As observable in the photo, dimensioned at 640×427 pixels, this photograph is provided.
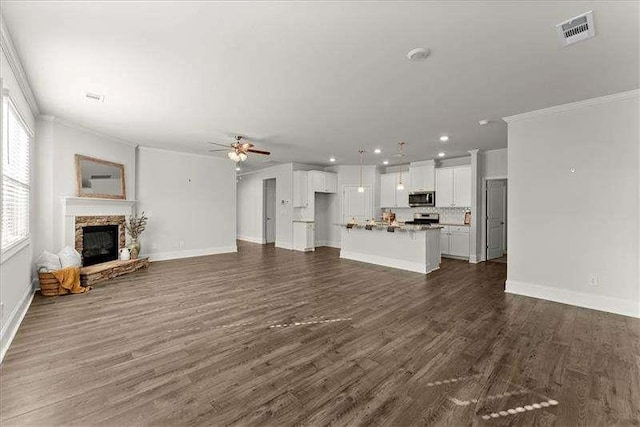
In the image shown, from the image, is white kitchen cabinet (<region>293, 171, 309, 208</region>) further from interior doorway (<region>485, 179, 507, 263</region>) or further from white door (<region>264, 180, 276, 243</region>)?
interior doorway (<region>485, 179, 507, 263</region>)

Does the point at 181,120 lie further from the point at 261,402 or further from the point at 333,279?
the point at 261,402

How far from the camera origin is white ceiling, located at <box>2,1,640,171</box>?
6.88ft

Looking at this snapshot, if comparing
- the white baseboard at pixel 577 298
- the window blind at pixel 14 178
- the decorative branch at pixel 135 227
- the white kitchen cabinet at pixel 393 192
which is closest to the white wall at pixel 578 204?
the white baseboard at pixel 577 298

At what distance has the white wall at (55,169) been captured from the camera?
4.62m

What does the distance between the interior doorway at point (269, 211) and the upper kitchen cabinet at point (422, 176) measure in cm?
494

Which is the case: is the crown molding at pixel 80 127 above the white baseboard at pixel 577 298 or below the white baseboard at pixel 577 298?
above

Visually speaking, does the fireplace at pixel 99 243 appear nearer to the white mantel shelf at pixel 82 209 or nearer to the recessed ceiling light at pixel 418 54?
the white mantel shelf at pixel 82 209

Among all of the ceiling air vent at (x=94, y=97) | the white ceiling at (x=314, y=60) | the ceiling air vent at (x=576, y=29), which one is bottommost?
the ceiling air vent at (x=576, y=29)

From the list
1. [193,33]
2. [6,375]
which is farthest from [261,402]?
[193,33]

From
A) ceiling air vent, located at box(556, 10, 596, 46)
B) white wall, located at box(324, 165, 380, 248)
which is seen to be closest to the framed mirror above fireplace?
white wall, located at box(324, 165, 380, 248)

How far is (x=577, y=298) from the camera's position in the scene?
12.5 ft

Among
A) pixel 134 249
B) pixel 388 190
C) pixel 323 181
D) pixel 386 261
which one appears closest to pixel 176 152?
pixel 134 249

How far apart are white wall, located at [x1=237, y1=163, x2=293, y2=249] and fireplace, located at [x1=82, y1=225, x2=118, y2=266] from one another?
180 inches

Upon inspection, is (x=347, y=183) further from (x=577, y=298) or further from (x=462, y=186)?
(x=577, y=298)
